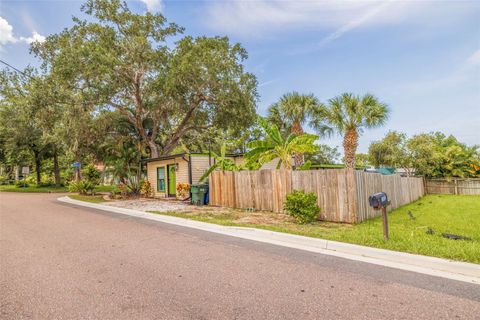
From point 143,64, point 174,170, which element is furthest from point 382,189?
point 143,64

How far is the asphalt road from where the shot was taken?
292 cm

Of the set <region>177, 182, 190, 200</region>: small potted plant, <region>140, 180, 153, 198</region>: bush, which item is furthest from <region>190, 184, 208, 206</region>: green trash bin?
<region>140, 180, 153, 198</region>: bush

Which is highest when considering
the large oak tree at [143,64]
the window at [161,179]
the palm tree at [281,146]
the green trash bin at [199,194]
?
the large oak tree at [143,64]

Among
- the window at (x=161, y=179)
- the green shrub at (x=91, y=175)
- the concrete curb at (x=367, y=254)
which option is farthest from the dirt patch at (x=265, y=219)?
the green shrub at (x=91, y=175)

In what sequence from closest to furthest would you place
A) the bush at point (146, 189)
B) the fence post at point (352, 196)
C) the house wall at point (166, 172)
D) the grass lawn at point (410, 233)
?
the grass lawn at point (410, 233) → the fence post at point (352, 196) → the house wall at point (166, 172) → the bush at point (146, 189)

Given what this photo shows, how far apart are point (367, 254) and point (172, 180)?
1401 cm

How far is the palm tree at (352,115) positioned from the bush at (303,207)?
8.71 metres

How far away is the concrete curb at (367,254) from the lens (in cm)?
390

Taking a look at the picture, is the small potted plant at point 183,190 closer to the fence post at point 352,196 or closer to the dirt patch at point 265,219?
the dirt patch at point 265,219

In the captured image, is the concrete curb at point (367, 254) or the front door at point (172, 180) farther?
the front door at point (172, 180)

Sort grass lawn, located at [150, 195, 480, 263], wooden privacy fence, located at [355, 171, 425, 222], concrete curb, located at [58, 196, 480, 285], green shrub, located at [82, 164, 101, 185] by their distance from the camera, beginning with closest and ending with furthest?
concrete curb, located at [58, 196, 480, 285] → grass lawn, located at [150, 195, 480, 263] → wooden privacy fence, located at [355, 171, 425, 222] → green shrub, located at [82, 164, 101, 185]

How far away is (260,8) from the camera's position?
11914mm

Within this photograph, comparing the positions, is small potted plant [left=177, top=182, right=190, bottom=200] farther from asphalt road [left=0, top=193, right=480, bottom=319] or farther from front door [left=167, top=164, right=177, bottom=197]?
asphalt road [left=0, top=193, right=480, bottom=319]

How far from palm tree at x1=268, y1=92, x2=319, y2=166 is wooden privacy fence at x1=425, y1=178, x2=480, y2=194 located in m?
11.1
